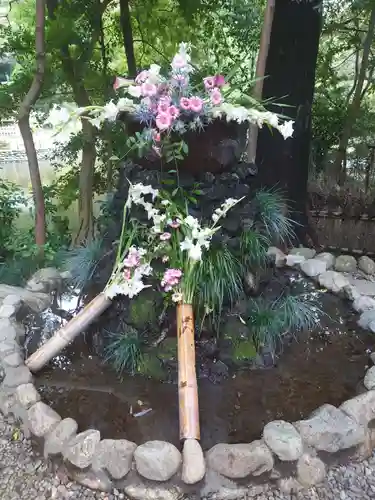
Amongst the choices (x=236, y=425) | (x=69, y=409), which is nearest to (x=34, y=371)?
(x=69, y=409)

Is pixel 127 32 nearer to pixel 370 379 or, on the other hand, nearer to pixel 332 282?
pixel 332 282

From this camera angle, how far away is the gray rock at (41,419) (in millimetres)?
1812

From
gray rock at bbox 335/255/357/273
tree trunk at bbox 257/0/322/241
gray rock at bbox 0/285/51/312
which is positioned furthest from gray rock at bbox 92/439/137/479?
gray rock at bbox 335/255/357/273

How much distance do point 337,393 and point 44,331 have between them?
158cm

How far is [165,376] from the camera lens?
220cm

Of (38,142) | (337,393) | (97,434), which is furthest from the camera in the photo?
(38,142)

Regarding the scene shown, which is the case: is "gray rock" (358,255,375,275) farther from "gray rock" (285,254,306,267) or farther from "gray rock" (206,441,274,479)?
"gray rock" (206,441,274,479)

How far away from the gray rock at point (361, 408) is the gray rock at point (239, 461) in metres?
0.42

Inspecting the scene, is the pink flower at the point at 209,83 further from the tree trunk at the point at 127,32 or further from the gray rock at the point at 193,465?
the tree trunk at the point at 127,32

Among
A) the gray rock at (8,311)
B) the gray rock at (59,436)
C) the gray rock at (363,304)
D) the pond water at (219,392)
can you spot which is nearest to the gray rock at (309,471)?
the pond water at (219,392)

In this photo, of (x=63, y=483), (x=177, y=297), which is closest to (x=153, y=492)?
(x=63, y=483)

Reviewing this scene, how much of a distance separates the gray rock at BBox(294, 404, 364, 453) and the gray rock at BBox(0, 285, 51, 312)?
5.35 ft

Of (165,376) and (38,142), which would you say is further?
(38,142)

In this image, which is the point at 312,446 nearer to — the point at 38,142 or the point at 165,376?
the point at 165,376
